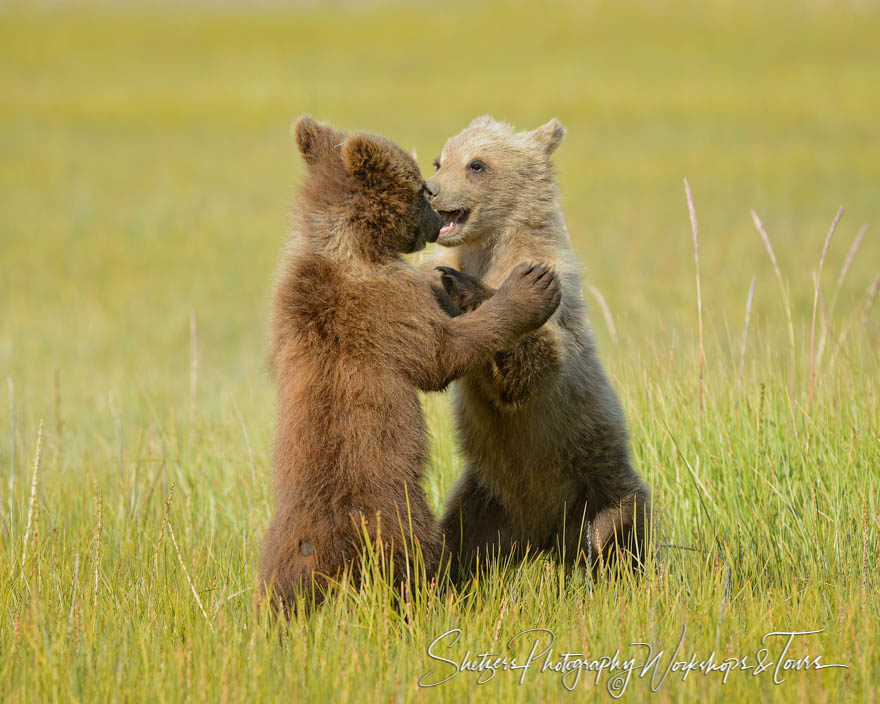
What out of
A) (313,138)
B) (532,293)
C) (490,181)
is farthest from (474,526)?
(313,138)

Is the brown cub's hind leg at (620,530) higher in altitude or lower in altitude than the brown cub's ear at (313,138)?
lower

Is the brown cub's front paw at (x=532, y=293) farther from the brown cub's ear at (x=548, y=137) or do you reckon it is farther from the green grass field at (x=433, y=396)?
the brown cub's ear at (x=548, y=137)

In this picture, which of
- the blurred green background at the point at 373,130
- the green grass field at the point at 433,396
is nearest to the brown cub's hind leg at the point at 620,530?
the green grass field at the point at 433,396

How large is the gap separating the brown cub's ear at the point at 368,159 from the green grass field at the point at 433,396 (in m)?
0.45

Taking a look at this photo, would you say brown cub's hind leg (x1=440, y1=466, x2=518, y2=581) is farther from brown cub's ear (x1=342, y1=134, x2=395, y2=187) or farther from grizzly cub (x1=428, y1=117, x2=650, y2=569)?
brown cub's ear (x1=342, y1=134, x2=395, y2=187)

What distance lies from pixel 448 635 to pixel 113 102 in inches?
1289

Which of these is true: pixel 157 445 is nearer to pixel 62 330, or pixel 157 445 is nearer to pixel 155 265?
pixel 62 330

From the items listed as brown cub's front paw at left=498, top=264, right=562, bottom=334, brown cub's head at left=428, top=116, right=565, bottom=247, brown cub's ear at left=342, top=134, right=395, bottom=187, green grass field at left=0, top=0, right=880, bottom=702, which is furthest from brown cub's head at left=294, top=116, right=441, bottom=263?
brown cub's head at left=428, top=116, right=565, bottom=247

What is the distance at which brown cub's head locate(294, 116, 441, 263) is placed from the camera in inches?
Result: 159

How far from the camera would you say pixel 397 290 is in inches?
154

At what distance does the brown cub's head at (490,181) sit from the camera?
4957mm

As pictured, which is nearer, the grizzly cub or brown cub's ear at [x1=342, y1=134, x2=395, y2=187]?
brown cub's ear at [x1=342, y1=134, x2=395, y2=187]

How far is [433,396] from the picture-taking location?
6.24 m

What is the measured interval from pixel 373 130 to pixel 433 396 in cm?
1968
